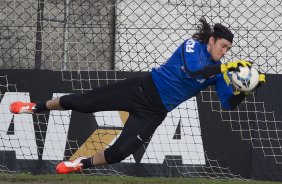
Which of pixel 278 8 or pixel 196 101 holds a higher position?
pixel 278 8

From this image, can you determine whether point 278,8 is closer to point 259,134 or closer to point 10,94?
point 259,134

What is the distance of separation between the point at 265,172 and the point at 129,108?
10.3 feet

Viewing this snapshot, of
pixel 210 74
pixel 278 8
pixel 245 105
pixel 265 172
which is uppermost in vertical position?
pixel 278 8

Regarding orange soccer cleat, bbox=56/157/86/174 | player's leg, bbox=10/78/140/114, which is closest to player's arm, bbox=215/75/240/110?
player's leg, bbox=10/78/140/114

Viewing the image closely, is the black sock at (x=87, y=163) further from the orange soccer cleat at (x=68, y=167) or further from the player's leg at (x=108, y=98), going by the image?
the player's leg at (x=108, y=98)

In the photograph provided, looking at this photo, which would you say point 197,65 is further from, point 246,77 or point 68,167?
point 68,167

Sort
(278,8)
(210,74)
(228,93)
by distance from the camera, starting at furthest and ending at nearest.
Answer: (278,8)
(228,93)
(210,74)

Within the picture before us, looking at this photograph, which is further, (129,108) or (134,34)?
(134,34)

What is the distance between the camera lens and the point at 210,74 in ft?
24.1

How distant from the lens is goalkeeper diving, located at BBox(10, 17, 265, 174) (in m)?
7.65

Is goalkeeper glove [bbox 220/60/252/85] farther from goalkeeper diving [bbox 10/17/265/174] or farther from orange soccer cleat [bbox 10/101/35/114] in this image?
orange soccer cleat [bbox 10/101/35/114]

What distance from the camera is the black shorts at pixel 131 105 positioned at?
7883mm

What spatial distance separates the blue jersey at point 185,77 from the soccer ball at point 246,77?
15.2 inches

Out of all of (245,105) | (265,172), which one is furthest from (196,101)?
(265,172)
